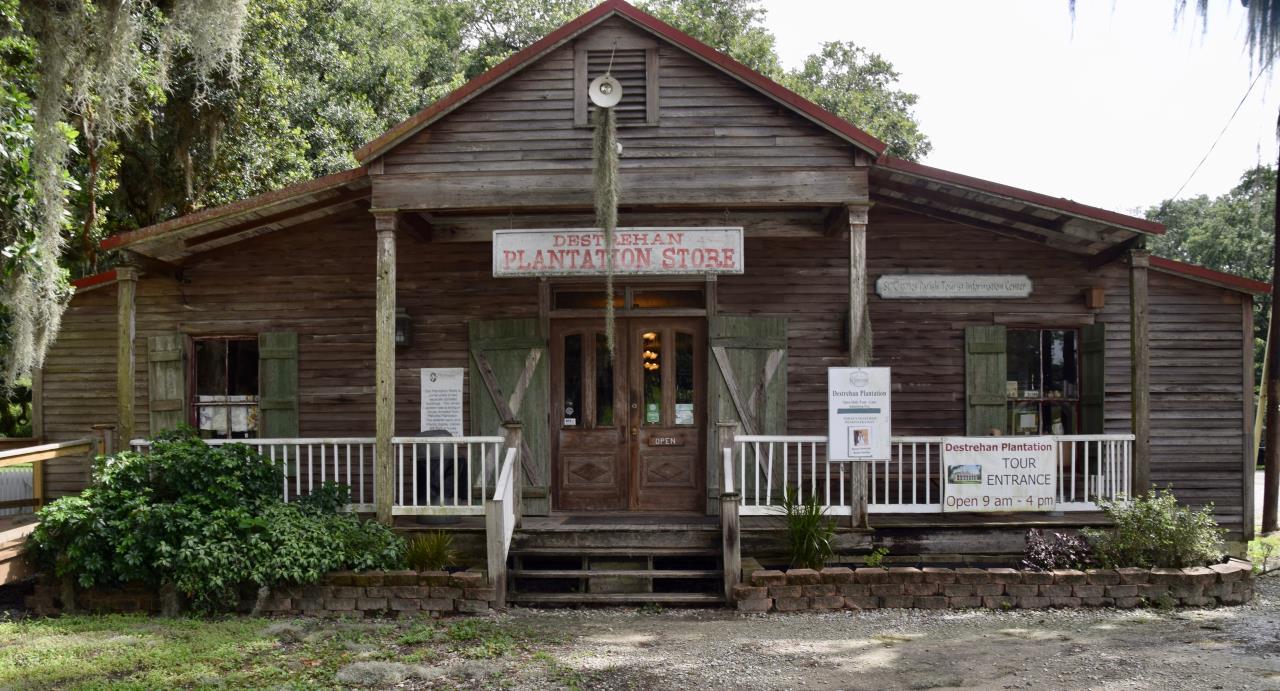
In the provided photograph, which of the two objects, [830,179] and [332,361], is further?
[332,361]

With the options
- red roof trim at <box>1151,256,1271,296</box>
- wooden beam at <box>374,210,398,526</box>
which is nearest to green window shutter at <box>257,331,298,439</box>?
wooden beam at <box>374,210,398,526</box>

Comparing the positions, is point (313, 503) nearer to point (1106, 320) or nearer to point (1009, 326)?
point (1009, 326)

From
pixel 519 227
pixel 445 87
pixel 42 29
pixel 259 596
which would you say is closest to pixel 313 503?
pixel 259 596

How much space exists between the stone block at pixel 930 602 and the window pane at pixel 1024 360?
3.34 m

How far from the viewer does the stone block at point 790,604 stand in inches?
284

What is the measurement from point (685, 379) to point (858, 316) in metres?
2.32

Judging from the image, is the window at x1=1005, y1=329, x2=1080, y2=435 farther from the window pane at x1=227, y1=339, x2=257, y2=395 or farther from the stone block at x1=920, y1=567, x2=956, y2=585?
the window pane at x1=227, y1=339, x2=257, y2=395

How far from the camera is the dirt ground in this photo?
18.4 feet

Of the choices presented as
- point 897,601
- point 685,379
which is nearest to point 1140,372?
point 897,601

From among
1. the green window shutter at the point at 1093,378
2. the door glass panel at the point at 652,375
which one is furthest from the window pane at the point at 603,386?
the green window shutter at the point at 1093,378

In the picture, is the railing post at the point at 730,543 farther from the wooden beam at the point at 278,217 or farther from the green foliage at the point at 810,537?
the wooden beam at the point at 278,217

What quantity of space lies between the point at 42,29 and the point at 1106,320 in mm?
10519

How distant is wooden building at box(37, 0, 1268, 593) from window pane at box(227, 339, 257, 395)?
22 millimetres

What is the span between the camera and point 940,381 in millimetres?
9758
